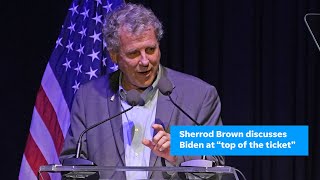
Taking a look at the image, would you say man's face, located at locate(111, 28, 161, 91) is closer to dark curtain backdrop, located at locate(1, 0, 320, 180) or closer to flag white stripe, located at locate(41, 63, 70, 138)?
flag white stripe, located at locate(41, 63, 70, 138)

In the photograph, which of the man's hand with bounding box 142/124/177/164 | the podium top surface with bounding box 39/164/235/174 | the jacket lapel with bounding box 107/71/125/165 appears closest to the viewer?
the podium top surface with bounding box 39/164/235/174

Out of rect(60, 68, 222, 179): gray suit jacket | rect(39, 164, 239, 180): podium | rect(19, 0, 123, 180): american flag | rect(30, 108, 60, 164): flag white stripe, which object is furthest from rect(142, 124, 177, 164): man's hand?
rect(30, 108, 60, 164): flag white stripe

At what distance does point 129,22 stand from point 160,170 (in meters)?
0.74

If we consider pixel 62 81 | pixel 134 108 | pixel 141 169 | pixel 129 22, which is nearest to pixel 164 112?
pixel 134 108

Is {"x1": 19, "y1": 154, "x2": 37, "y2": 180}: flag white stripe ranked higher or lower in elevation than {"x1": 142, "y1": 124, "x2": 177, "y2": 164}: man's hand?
higher

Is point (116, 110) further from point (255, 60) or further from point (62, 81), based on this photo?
point (255, 60)

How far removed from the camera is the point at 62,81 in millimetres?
3385

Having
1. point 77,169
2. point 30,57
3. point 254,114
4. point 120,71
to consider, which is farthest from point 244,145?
point 30,57

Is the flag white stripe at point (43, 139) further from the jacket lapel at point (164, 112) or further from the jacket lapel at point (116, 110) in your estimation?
the jacket lapel at point (164, 112)

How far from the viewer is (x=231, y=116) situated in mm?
3498

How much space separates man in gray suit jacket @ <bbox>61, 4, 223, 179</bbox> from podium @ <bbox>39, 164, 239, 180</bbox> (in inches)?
11.8

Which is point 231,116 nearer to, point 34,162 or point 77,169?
point 34,162

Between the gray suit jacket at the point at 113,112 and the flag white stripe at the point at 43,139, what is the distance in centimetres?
99

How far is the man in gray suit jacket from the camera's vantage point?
2.25m
